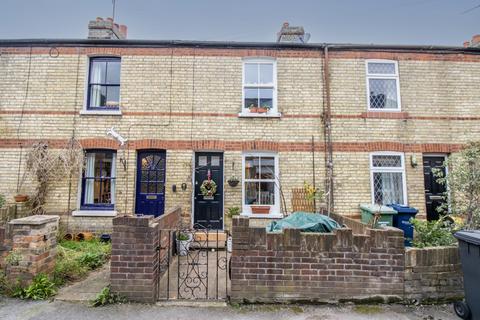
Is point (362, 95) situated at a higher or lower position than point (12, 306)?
higher

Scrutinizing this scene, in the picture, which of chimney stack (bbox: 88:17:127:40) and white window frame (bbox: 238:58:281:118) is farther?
chimney stack (bbox: 88:17:127:40)

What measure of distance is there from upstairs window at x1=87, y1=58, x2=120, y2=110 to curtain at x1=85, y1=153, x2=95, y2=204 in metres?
1.67

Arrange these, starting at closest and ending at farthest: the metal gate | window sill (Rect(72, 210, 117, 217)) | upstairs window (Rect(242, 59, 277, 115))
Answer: the metal gate < window sill (Rect(72, 210, 117, 217)) < upstairs window (Rect(242, 59, 277, 115))

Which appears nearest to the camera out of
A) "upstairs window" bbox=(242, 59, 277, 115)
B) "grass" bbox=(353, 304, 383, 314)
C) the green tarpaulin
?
"grass" bbox=(353, 304, 383, 314)

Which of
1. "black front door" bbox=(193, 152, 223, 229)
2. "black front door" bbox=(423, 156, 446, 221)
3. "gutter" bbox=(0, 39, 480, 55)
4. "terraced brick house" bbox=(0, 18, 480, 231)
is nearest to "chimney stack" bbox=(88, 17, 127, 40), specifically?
"terraced brick house" bbox=(0, 18, 480, 231)

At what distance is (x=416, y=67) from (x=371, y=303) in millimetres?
8191

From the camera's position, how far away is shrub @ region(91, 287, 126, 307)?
3.95 meters

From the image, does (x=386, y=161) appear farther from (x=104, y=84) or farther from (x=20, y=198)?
(x=20, y=198)

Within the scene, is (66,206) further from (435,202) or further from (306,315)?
(435,202)

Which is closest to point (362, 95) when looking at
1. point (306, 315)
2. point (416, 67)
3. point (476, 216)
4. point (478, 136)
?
point (416, 67)

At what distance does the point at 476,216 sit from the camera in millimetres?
5000

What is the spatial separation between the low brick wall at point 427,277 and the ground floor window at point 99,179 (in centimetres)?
794

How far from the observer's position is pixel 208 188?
318 inches

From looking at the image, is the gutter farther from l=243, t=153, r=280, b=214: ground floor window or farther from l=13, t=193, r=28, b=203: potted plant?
l=13, t=193, r=28, b=203: potted plant
